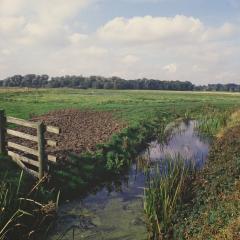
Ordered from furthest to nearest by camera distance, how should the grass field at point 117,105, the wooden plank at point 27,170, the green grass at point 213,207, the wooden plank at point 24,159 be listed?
the grass field at point 117,105, the wooden plank at point 24,159, the wooden plank at point 27,170, the green grass at point 213,207

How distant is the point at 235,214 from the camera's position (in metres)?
11.2

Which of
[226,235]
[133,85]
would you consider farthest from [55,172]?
[133,85]

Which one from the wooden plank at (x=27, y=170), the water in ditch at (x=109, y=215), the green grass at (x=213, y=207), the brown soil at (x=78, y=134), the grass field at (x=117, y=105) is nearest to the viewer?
the green grass at (x=213, y=207)

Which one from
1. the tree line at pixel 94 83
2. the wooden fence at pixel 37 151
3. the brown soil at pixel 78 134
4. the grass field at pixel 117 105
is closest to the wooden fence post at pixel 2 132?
the wooden fence at pixel 37 151

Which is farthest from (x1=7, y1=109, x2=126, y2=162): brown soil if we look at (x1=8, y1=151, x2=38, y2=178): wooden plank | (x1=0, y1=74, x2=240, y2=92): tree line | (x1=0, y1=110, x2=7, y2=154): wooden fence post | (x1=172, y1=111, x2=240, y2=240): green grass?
(x1=0, y1=74, x2=240, y2=92): tree line

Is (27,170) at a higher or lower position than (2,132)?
lower

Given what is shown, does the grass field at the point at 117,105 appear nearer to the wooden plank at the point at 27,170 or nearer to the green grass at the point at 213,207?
the wooden plank at the point at 27,170

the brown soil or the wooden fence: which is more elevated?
the wooden fence

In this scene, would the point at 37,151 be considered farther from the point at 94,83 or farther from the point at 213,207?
the point at 94,83

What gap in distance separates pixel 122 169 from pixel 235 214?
403 inches

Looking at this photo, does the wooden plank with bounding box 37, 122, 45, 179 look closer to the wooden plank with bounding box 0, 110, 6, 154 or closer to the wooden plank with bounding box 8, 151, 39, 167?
the wooden plank with bounding box 8, 151, 39, 167

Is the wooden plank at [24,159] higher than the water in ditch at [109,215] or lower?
higher

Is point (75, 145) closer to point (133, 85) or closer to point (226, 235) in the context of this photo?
point (226, 235)

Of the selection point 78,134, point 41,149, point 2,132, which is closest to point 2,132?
point 2,132
